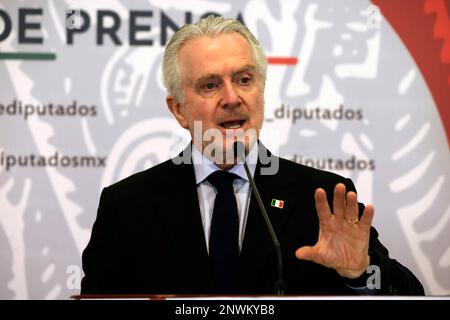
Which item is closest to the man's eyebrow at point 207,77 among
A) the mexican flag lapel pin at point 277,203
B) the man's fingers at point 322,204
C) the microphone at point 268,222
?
the microphone at point 268,222

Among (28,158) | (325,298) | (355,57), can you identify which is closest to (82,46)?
(28,158)

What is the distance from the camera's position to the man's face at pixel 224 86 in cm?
205

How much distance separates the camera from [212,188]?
206cm

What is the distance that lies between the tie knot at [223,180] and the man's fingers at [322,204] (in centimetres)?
45

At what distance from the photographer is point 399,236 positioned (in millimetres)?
2645

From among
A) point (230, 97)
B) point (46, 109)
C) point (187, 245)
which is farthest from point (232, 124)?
point (46, 109)

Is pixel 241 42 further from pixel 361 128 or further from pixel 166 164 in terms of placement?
pixel 361 128

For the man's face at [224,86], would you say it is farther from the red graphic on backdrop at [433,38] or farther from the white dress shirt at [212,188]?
the red graphic on backdrop at [433,38]

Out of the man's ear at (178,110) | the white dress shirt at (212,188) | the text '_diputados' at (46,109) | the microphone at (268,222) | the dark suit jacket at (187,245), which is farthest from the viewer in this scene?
the text '_diputados' at (46,109)

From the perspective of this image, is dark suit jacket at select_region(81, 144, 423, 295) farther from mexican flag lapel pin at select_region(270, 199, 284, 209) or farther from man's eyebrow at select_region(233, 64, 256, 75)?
man's eyebrow at select_region(233, 64, 256, 75)

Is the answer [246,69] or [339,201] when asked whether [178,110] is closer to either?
[246,69]

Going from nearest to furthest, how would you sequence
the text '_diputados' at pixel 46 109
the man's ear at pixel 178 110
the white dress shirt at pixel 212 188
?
the white dress shirt at pixel 212 188 → the man's ear at pixel 178 110 → the text '_diputados' at pixel 46 109

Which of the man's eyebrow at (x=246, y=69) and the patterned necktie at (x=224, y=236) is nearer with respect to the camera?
Answer: the patterned necktie at (x=224, y=236)
